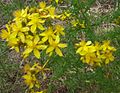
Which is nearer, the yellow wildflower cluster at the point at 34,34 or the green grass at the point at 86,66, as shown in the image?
the yellow wildflower cluster at the point at 34,34

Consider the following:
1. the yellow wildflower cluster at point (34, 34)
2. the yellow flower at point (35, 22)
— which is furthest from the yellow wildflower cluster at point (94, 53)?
the yellow flower at point (35, 22)

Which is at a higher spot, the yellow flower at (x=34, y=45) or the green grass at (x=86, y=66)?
the yellow flower at (x=34, y=45)

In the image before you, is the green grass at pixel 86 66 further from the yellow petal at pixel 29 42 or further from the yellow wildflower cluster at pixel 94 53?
the yellow petal at pixel 29 42

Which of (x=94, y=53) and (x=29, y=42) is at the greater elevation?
(x=29, y=42)

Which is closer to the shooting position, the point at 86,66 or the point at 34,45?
the point at 34,45

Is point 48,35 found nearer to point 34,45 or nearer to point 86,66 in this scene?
point 34,45

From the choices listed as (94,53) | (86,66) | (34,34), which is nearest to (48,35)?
(34,34)

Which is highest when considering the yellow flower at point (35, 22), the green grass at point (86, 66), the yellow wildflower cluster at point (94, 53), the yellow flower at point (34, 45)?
the yellow flower at point (35, 22)

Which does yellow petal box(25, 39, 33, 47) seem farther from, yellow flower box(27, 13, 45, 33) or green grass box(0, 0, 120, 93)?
green grass box(0, 0, 120, 93)

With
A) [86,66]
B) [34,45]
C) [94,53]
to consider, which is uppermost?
[34,45]
